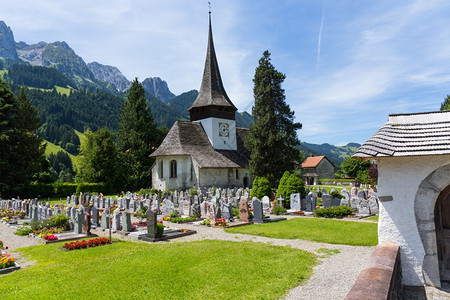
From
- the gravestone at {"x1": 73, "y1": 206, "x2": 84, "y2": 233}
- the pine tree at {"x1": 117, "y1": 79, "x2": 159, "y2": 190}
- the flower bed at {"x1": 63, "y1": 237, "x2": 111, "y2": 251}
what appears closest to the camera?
the flower bed at {"x1": 63, "y1": 237, "x2": 111, "y2": 251}

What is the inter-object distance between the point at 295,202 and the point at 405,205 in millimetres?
15226

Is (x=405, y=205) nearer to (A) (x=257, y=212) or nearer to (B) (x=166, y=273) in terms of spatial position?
(B) (x=166, y=273)

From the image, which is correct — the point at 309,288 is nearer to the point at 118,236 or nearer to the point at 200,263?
the point at 200,263

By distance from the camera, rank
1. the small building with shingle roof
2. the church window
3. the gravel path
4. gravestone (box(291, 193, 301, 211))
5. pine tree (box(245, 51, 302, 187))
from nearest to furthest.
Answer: the small building with shingle roof, the gravel path, gravestone (box(291, 193, 301, 211)), pine tree (box(245, 51, 302, 187)), the church window

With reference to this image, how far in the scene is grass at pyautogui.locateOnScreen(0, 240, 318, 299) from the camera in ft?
21.8

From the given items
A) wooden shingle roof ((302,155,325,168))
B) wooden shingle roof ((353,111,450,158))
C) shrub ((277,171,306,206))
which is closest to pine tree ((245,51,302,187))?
shrub ((277,171,306,206))

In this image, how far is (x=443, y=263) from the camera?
6395 mm

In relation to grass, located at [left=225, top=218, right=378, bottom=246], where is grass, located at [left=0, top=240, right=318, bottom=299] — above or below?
above

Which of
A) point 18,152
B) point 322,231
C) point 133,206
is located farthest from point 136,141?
point 322,231

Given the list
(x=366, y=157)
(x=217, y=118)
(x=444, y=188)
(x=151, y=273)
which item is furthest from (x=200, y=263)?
(x=217, y=118)

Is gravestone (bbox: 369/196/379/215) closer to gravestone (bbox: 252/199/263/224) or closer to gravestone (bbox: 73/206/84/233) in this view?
gravestone (bbox: 252/199/263/224)

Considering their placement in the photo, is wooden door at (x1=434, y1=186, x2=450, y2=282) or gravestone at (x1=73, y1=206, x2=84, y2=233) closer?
wooden door at (x1=434, y1=186, x2=450, y2=282)

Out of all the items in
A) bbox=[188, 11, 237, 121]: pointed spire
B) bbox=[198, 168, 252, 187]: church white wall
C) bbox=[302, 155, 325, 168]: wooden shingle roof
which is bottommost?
bbox=[198, 168, 252, 187]: church white wall

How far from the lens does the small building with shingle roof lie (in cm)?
601
